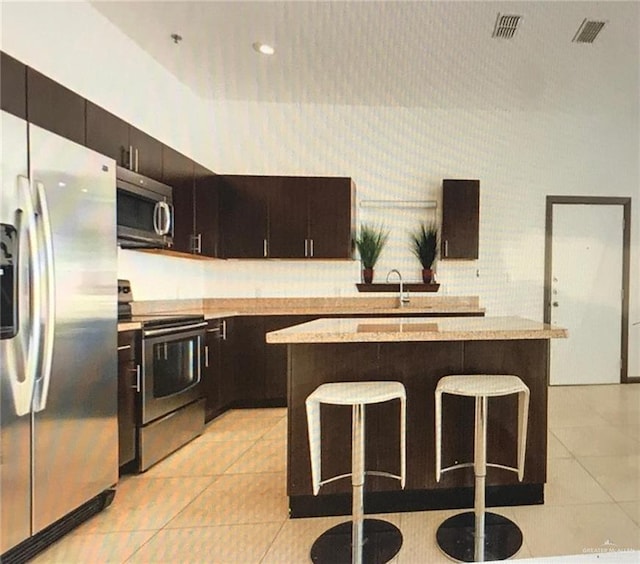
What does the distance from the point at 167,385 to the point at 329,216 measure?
2.28 metres

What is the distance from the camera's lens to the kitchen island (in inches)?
82.0

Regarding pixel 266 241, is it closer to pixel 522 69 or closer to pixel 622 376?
pixel 522 69

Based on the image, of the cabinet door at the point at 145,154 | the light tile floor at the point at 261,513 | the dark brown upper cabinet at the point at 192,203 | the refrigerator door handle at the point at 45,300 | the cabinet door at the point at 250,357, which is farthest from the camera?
the cabinet door at the point at 250,357

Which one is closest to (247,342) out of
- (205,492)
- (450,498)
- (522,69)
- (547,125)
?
(205,492)

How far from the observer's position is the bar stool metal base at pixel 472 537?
5.84ft

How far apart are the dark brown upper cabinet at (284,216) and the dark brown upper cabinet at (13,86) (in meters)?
2.34

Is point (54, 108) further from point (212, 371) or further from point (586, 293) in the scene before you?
point (586, 293)

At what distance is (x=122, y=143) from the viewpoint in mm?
2662

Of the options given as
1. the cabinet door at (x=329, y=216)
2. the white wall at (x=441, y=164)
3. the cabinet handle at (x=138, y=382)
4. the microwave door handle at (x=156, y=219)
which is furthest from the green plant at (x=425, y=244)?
the cabinet handle at (x=138, y=382)

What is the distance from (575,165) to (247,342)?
169 inches

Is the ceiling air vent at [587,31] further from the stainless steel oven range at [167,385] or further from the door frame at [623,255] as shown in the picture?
the stainless steel oven range at [167,385]

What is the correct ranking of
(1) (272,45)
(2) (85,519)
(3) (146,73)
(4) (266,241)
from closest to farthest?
(2) (85,519)
(1) (272,45)
(3) (146,73)
(4) (266,241)

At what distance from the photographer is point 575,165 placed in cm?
473

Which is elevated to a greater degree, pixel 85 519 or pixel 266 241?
pixel 266 241
